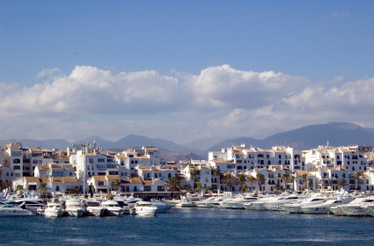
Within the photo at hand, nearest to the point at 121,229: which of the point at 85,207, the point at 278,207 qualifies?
the point at 85,207

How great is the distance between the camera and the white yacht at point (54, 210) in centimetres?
7844

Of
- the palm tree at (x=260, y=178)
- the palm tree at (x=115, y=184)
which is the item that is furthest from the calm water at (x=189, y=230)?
the palm tree at (x=260, y=178)

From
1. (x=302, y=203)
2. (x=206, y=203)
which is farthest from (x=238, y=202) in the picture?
(x=302, y=203)

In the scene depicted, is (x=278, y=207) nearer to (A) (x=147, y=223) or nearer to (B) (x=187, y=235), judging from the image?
(A) (x=147, y=223)

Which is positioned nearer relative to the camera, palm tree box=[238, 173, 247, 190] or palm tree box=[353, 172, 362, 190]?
palm tree box=[238, 173, 247, 190]

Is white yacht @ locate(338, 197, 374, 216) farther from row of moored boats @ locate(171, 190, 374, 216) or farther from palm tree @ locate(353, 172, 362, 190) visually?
palm tree @ locate(353, 172, 362, 190)

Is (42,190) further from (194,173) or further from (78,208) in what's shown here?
(194,173)

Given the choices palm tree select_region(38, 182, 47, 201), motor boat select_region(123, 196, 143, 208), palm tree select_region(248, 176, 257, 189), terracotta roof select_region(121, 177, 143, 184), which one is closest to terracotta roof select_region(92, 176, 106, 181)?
terracotta roof select_region(121, 177, 143, 184)

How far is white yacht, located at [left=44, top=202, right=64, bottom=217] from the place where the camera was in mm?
78438

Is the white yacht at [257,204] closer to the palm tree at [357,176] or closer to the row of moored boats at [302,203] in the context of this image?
the row of moored boats at [302,203]

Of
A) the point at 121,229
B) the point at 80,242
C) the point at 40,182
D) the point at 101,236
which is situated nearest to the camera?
the point at 80,242

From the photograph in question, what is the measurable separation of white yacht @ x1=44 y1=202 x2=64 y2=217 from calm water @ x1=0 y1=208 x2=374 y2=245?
1633 mm

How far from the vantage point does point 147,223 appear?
72.2 meters

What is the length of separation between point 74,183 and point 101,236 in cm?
5558
